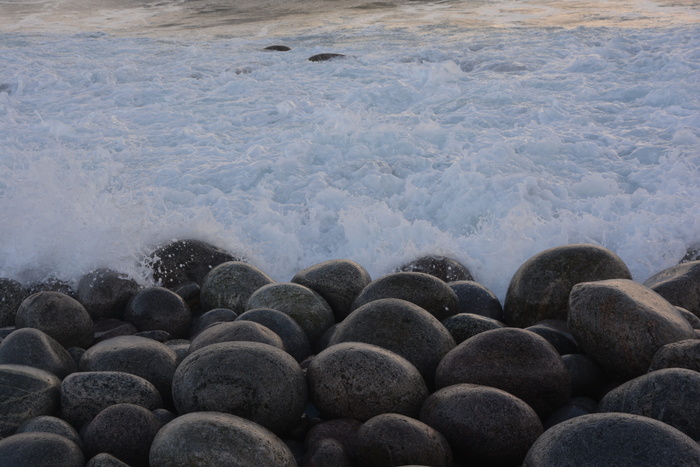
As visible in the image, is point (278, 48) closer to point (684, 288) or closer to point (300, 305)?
point (300, 305)

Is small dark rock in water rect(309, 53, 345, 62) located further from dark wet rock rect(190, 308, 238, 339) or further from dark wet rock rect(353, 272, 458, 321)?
dark wet rock rect(353, 272, 458, 321)

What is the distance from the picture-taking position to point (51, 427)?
2.71 metres

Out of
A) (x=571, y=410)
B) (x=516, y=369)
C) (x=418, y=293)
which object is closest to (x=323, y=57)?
(x=418, y=293)

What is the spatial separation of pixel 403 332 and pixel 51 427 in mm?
1706

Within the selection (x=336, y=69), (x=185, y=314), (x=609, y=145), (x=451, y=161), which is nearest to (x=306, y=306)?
(x=185, y=314)

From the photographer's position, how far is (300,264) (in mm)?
6270

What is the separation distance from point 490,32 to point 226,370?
14.0 meters

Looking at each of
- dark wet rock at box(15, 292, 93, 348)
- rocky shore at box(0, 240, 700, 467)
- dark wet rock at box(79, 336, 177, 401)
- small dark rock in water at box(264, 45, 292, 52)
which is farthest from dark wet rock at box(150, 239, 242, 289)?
small dark rock in water at box(264, 45, 292, 52)

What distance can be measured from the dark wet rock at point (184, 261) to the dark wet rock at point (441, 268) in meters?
1.69

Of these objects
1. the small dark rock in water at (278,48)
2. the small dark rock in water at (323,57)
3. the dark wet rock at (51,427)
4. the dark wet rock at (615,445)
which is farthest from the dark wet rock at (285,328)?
the small dark rock in water at (278,48)

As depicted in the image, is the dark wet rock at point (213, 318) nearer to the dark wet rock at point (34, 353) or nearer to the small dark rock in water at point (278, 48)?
the dark wet rock at point (34, 353)

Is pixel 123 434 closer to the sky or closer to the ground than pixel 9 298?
closer to the sky

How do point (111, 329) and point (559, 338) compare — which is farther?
point (111, 329)

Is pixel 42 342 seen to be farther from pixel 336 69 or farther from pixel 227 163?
pixel 336 69
